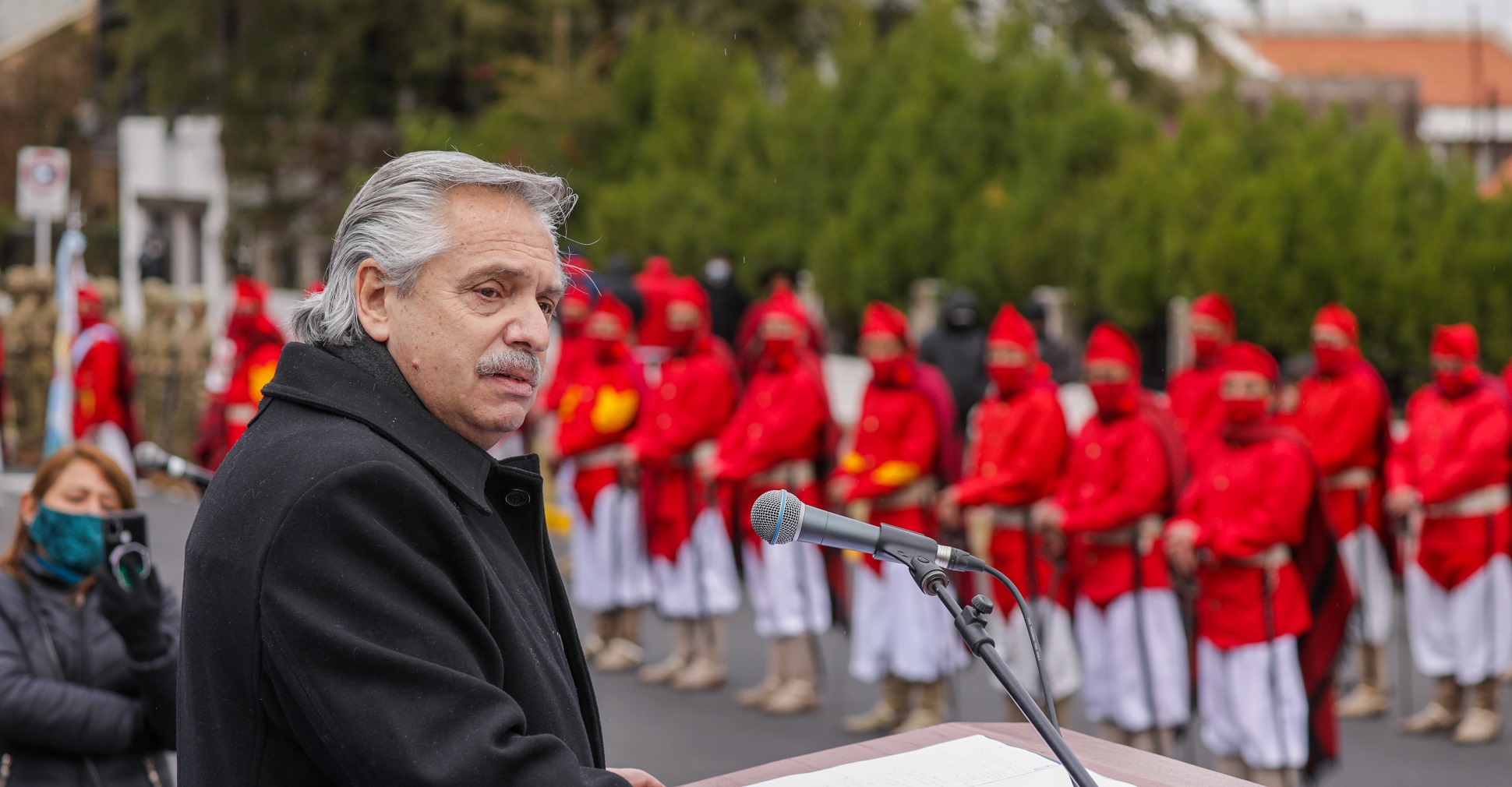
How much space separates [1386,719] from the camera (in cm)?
838

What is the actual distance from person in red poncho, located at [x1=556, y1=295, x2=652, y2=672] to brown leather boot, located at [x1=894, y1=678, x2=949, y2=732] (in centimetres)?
208

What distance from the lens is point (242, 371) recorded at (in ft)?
31.6

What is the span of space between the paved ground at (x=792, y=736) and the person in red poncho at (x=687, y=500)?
360mm

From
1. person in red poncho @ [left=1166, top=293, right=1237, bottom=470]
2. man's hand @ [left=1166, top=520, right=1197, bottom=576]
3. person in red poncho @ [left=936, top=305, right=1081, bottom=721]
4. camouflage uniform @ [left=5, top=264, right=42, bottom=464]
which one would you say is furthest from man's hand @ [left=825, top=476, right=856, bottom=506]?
camouflage uniform @ [left=5, top=264, right=42, bottom=464]

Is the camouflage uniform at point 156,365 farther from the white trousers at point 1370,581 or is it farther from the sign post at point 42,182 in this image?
the white trousers at point 1370,581

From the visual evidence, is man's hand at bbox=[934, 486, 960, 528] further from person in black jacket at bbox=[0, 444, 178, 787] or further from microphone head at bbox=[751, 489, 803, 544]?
microphone head at bbox=[751, 489, 803, 544]

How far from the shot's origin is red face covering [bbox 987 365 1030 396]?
7684 mm

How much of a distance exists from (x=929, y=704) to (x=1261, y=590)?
2190 millimetres

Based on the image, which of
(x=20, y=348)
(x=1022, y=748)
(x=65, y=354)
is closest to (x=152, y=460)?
(x=1022, y=748)

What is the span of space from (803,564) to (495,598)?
6825 mm

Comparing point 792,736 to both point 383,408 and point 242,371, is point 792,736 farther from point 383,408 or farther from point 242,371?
point 383,408

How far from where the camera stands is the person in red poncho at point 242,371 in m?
9.44

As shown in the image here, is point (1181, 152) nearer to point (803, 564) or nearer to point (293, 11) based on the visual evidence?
point (803, 564)

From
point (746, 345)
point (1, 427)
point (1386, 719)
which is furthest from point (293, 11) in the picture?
point (1386, 719)
